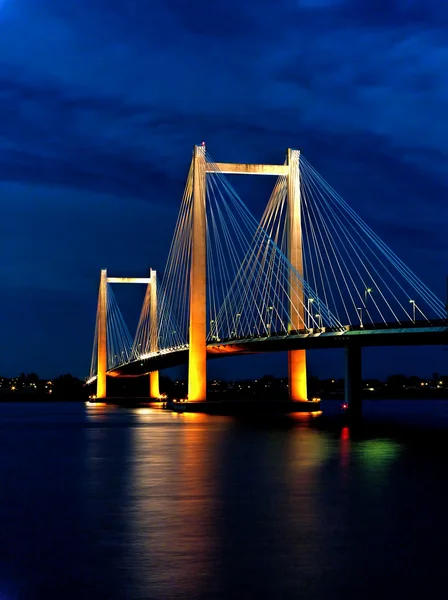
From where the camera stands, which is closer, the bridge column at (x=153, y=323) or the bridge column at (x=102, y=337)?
Result: the bridge column at (x=153, y=323)

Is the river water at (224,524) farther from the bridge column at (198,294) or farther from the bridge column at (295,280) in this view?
the bridge column at (295,280)

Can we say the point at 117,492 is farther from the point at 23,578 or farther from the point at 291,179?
the point at 291,179

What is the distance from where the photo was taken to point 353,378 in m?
57.8

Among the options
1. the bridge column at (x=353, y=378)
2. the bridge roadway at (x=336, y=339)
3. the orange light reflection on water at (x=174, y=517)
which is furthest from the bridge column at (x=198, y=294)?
the orange light reflection on water at (x=174, y=517)

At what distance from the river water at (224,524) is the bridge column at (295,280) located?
25.0 meters

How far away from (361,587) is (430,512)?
264 inches

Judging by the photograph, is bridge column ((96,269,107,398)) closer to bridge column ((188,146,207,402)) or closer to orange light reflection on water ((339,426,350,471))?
bridge column ((188,146,207,402))

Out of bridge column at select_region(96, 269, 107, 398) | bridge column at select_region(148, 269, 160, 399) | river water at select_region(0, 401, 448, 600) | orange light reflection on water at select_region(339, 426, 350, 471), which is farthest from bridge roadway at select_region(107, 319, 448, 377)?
bridge column at select_region(96, 269, 107, 398)

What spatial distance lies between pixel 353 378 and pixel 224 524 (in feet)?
139

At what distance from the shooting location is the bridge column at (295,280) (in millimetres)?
57781

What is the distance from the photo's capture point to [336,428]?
162 feet

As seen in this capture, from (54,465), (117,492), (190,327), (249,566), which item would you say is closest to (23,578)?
(249,566)

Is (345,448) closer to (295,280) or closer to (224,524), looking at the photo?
(224,524)

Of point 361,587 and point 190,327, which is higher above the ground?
point 190,327
